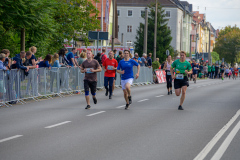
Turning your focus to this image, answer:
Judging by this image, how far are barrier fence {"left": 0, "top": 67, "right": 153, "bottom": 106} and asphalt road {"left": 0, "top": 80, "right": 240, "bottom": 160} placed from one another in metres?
1.07

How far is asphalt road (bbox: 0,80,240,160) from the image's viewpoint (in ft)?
24.6

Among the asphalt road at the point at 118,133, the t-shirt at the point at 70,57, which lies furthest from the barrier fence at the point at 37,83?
the asphalt road at the point at 118,133

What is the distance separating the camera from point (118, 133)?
9719mm

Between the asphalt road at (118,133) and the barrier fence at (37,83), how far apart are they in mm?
1070

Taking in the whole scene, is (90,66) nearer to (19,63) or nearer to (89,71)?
(89,71)

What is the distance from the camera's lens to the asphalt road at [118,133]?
7.51 metres

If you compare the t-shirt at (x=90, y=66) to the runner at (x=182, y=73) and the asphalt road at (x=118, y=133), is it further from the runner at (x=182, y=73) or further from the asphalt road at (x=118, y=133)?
the runner at (x=182, y=73)

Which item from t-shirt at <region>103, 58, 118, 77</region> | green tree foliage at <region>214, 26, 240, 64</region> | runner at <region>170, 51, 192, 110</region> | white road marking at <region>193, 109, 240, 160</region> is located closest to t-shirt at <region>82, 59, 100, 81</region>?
runner at <region>170, 51, 192, 110</region>

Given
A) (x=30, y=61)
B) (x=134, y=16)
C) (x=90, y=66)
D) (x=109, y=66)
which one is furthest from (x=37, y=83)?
(x=134, y=16)

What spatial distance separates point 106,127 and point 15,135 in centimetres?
201

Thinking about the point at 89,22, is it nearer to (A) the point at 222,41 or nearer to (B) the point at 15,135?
(B) the point at 15,135

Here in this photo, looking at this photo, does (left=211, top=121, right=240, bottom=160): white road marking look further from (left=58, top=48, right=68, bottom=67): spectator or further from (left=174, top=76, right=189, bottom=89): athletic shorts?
(left=58, top=48, right=68, bottom=67): spectator

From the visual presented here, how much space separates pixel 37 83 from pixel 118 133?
8.90 m

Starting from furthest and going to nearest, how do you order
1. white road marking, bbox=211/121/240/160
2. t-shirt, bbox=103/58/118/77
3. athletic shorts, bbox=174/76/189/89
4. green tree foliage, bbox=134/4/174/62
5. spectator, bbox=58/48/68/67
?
1. green tree foliage, bbox=134/4/174/62
2. spectator, bbox=58/48/68/67
3. t-shirt, bbox=103/58/118/77
4. athletic shorts, bbox=174/76/189/89
5. white road marking, bbox=211/121/240/160
